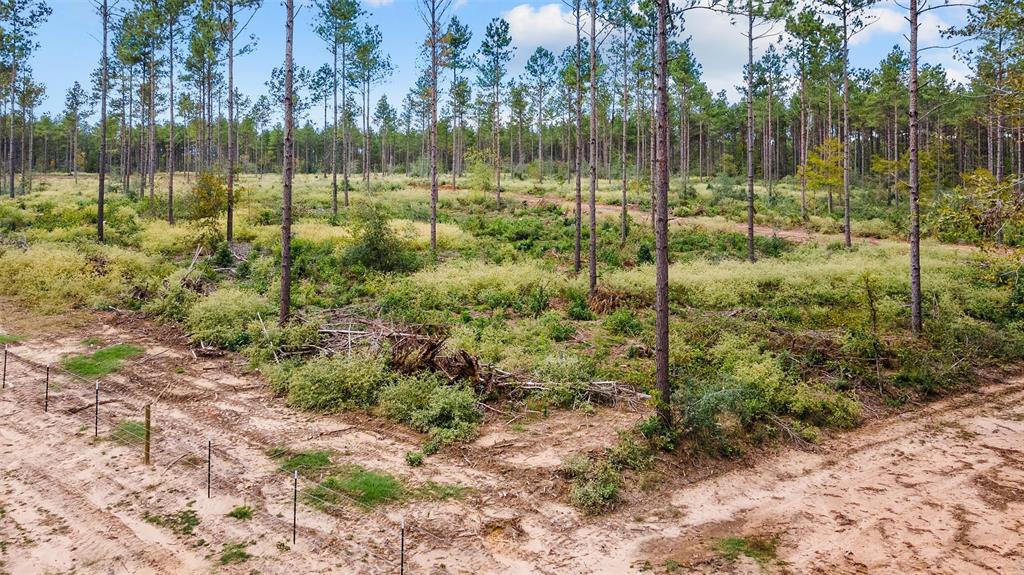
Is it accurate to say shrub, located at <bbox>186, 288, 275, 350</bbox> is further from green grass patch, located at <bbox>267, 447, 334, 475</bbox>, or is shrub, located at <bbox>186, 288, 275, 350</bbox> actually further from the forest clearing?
green grass patch, located at <bbox>267, 447, 334, 475</bbox>

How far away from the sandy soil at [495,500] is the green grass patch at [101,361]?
130 centimetres

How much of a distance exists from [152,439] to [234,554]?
4.25 metres

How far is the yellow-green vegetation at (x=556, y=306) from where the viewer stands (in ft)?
36.2

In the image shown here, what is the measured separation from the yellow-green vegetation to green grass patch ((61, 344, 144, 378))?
5.24 feet

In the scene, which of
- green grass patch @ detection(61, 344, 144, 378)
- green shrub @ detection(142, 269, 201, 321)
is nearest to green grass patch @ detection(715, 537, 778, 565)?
green grass patch @ detection(61, 344, 144, 378)

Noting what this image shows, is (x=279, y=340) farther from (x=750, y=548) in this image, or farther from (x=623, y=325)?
(x=750, y=548)

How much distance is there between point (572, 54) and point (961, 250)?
20.8 meters

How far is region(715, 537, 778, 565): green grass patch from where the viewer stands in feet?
22.4

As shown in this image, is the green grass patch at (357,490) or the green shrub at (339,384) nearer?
the green grass patch at (357,490)

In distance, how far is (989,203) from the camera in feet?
31.0

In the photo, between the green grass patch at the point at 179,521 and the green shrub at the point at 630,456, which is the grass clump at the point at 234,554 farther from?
the green shrub at the point at 630,456

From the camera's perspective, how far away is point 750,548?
702 cm

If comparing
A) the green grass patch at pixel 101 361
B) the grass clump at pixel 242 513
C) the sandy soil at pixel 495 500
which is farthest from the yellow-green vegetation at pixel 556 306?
the grass clump at pixel 242 513

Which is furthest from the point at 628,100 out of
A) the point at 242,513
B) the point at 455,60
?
the point at 242,513
